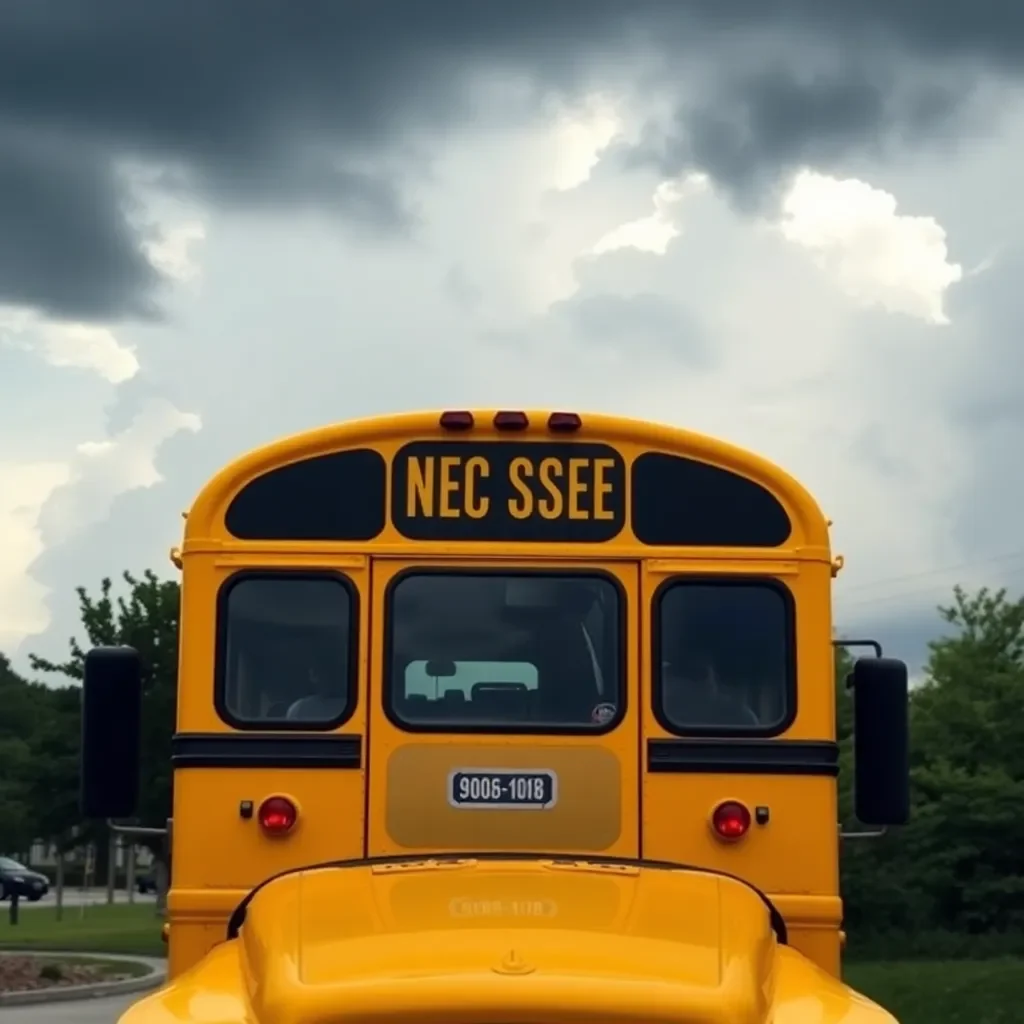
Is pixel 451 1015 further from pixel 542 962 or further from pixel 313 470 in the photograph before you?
pixel 313 470

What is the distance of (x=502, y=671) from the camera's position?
5914 millimetres

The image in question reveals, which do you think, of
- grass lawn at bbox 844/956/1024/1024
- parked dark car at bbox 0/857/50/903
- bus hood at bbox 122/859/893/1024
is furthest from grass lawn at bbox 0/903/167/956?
bus hood at bbox 122/859/893/1024

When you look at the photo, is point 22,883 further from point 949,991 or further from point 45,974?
point 949,991

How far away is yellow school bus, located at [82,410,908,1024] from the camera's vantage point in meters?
5.80

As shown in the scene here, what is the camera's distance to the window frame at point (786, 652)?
587cm

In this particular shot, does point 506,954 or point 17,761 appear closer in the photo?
point 506,954

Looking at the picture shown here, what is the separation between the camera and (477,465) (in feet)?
19.9

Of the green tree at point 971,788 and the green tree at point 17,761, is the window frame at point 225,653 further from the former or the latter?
the green tree at point 17,761

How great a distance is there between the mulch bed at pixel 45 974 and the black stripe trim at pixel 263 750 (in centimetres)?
1622

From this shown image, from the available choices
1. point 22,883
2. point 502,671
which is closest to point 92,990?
point 502,671

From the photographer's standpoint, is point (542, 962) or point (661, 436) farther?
point (661, 436)

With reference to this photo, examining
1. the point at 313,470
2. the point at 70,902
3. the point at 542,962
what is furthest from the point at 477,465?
the point at 70,902

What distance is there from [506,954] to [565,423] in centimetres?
224

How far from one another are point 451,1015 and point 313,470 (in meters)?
2.43
